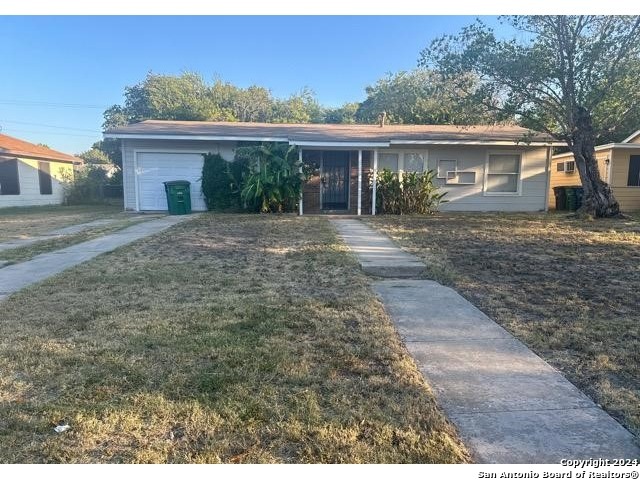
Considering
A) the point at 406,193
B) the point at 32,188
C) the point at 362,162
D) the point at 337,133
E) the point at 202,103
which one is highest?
the point at 202,103

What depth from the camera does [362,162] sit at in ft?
49.5

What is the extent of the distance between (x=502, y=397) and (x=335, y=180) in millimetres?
13470

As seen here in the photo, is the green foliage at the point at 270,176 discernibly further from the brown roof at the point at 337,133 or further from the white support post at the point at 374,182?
the white support post at the point at 374,182

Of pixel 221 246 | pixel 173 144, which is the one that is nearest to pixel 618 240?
pixel 221 246

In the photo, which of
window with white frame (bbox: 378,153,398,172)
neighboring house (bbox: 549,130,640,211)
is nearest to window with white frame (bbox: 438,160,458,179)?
window with white frame (bbox: 378,153,398,172)

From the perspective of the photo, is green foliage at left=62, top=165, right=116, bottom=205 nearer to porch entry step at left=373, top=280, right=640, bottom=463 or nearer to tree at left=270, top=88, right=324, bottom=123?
tree at left=270, top=88, right=324, bottom=123

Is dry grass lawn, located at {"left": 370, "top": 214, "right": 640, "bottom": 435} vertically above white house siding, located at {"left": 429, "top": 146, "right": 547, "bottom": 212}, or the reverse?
white house siding, located at {"left": 429, "top": 146, "right": 547, "bottom": 212}

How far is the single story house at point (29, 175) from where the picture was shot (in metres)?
18.8

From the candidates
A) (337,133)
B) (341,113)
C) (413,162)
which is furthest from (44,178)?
(341,113)

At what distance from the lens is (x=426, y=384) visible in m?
2.71

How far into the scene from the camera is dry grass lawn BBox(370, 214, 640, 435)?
2904 millimetres

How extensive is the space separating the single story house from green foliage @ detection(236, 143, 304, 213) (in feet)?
38.1

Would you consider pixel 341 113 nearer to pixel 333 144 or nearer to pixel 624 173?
pixel 624 173

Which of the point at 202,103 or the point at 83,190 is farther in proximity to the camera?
the point at 202,103
